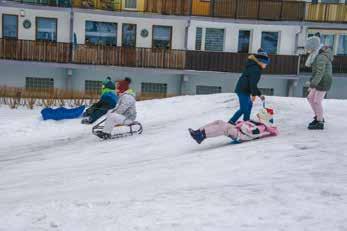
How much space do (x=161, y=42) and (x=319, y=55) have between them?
56.8ft

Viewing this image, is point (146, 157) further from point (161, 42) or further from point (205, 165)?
point (161, 42)

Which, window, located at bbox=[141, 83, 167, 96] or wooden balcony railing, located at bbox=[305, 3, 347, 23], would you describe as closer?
window, located at bbox=[141, 83, 167, 96]

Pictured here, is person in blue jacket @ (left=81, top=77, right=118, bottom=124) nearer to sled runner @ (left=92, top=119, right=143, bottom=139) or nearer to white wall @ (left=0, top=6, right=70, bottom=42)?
sled runner @ (left=92, top=119, right=143, bottom=139)

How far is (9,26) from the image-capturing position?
2445cm

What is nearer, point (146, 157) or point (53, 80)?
point (146, 157)

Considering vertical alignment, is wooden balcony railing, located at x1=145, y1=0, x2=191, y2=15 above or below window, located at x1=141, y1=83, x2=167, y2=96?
above

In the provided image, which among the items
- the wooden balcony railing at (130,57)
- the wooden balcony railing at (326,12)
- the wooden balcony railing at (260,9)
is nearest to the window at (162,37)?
the wooden balcony railing at (130,57)

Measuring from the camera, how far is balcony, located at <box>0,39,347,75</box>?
23.0 meters

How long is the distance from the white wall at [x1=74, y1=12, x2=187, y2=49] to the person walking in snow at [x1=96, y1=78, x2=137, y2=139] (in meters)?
14.3

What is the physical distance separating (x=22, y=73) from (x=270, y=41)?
47.6 feet

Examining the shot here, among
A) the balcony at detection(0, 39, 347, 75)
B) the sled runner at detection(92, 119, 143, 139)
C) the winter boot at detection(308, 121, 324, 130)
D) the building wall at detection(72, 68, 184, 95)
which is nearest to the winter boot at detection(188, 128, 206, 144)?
the winter boot at detection(308, 121, 324, 130)

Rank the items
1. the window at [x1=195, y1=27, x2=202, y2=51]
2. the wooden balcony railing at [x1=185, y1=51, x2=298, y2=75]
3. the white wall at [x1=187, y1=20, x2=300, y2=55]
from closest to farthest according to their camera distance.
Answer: the wooden balcony railing at [x1=185, y1=51, x2=298, y2=75] < the white wall at [x1=187, y1=20, x2=300, y2=55] < the window at [x1=195, y1=27, x2=202, y2=51]

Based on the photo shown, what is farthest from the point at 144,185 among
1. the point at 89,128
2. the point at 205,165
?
the point at 89,128

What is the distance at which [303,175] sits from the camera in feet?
19.1
